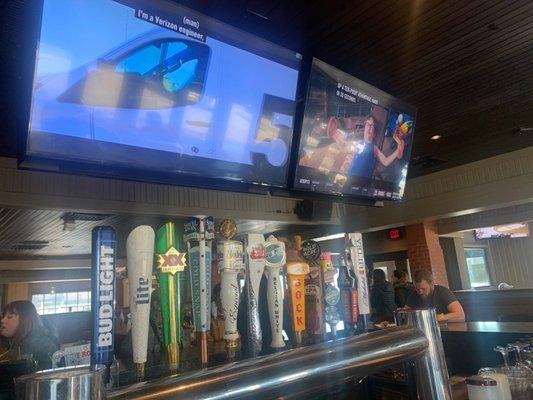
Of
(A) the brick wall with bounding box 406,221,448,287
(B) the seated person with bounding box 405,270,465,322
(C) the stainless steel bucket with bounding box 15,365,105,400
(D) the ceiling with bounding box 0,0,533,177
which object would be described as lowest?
(B) the seated person with bounding box 405,270,465,322

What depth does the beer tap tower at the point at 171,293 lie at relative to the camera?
77 cm

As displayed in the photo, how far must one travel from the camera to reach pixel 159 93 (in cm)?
127

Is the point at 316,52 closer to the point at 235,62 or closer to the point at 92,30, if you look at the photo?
the point at 235,62

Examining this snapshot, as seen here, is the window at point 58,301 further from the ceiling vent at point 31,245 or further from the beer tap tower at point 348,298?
the beer tap tower at point 348,298

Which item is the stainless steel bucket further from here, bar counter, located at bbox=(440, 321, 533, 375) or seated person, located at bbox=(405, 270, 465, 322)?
seated person, located at bbox=(405, 270, 465, 322)

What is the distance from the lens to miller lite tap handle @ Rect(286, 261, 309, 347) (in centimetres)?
94

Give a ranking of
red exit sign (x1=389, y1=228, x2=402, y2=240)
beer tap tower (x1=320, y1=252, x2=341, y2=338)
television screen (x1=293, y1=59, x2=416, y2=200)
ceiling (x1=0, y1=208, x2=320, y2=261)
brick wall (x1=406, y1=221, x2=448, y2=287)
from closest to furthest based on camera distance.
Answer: beer tap tower (x1=320, y1=252, x2=341, y2=338)
television screen (x1=293, y1=59, x2=416, y2=200)
ceiling (x1=0, y1=208, x2=320, y2=261)
brick wall (x1=406, y1=221, x2=448, y2=287)
red exit sign (x1=389, y1=228, x2=402, y2=240)

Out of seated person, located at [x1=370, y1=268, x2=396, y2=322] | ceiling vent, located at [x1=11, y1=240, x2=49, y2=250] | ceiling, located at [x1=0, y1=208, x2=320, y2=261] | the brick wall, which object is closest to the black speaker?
ceiling, located at [x1=0, y1=208, x2=320, y2=261]

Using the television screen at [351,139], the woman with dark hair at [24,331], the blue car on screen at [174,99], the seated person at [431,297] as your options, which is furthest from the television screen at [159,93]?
the seated person at [431,297]

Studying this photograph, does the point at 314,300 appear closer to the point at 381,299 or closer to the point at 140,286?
the point at 140,286

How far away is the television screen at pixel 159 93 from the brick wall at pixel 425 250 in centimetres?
719

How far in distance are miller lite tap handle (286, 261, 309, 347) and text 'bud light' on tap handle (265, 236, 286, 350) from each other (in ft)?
0.12

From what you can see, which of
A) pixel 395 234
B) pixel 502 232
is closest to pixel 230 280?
pixel 395 234

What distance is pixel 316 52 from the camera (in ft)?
8.12
